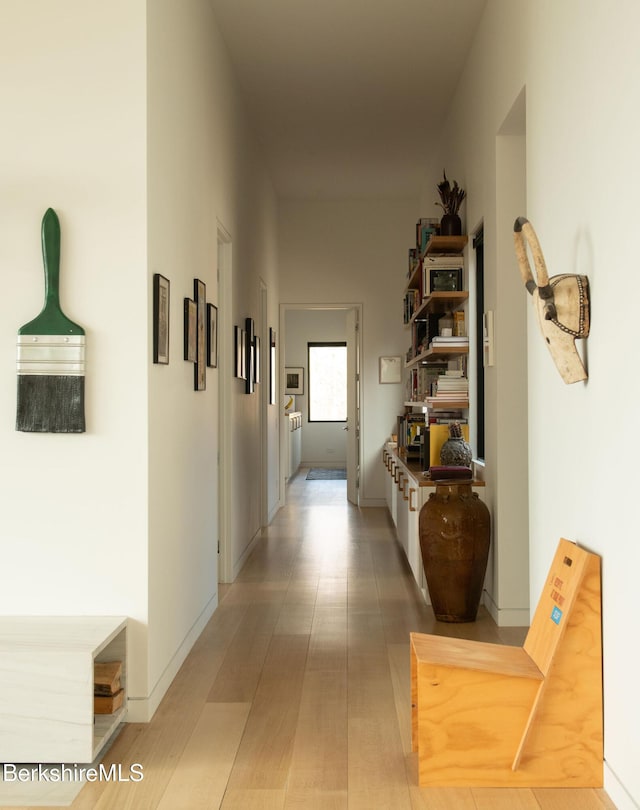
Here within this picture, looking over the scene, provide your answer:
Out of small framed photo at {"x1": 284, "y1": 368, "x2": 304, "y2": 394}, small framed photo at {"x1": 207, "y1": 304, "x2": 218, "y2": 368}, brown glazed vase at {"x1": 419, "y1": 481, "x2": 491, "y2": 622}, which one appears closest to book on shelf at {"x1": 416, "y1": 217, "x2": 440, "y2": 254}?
small framed photo at {"x1": 207, "y1": 304, "x2": 218, "y2": 368}

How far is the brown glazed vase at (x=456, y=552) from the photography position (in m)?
4.37

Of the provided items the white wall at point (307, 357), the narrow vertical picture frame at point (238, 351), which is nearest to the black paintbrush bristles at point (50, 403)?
the narrow vertical picture frame at point (238, 351)

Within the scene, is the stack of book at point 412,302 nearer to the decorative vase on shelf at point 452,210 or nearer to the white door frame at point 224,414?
the decorative vase on shelf at point 452,210

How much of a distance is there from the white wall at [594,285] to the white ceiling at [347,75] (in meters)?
1.26

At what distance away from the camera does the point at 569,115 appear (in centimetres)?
289

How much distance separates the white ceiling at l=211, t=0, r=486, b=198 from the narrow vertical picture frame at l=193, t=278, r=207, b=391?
65.3 inches

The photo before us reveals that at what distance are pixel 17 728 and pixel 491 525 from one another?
2.70 metres

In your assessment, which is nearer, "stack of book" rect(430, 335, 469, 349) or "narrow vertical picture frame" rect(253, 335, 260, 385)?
"stack of book" rect(430, 335, 469, 349)

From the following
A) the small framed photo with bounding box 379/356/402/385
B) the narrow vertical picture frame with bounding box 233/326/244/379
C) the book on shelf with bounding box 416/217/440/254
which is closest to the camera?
the narrow vertical picture frame with bounding box 233/326/244/379

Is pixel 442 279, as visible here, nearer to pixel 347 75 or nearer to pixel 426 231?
pixel 426 231

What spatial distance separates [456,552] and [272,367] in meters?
4.47

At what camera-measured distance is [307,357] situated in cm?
1543

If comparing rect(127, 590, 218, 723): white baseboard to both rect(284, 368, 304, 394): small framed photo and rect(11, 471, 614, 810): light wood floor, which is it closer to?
rect(11, 471, 614, 810): light wood floor

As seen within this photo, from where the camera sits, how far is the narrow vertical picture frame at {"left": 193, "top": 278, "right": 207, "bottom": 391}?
13.7 ft
